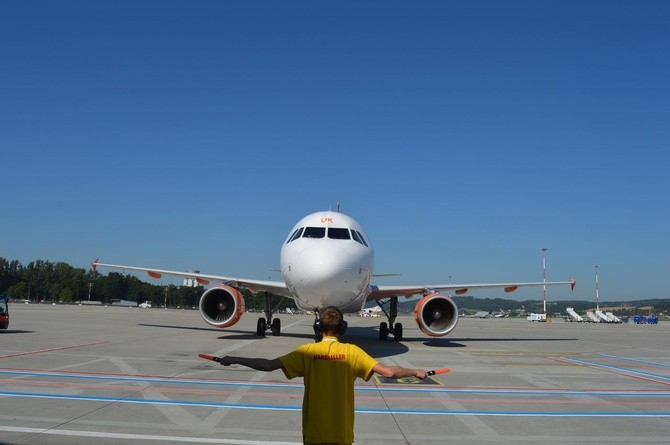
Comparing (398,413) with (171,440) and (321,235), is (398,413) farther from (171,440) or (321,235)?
(321,235)

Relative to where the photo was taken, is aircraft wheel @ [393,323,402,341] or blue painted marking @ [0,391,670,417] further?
aircraft wheel @ [393,323,402,341]

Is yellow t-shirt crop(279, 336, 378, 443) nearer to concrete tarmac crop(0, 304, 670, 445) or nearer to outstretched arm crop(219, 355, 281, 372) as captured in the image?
outstretched arm crop(219, 355, 281, 372)

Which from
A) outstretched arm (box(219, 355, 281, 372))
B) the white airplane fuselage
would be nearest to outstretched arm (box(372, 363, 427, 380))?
outstretched arm (box(219, 355, 281, 372))

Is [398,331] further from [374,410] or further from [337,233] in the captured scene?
[374,410]

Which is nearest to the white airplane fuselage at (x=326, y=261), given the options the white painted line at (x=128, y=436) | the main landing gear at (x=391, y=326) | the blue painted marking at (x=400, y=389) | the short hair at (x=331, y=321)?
the blue painted marking at (x=400, y=389)

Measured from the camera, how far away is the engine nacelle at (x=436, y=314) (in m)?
17.3

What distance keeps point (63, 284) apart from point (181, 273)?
130314 millimetres

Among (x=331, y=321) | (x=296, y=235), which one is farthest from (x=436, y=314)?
(x=331, y=321)

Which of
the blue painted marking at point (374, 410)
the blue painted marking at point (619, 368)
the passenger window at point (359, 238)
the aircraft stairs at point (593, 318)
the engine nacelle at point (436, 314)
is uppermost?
the passenger window at point (359, 238)

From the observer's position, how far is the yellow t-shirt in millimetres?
3402

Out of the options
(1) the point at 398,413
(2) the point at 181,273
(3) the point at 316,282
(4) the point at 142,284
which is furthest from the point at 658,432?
(4) the point at 142,284

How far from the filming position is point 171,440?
5.36m

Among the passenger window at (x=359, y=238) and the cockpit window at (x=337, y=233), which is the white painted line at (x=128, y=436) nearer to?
the cockpit window at (x=337, y=233)

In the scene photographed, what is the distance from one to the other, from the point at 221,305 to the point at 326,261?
6.86 metres
